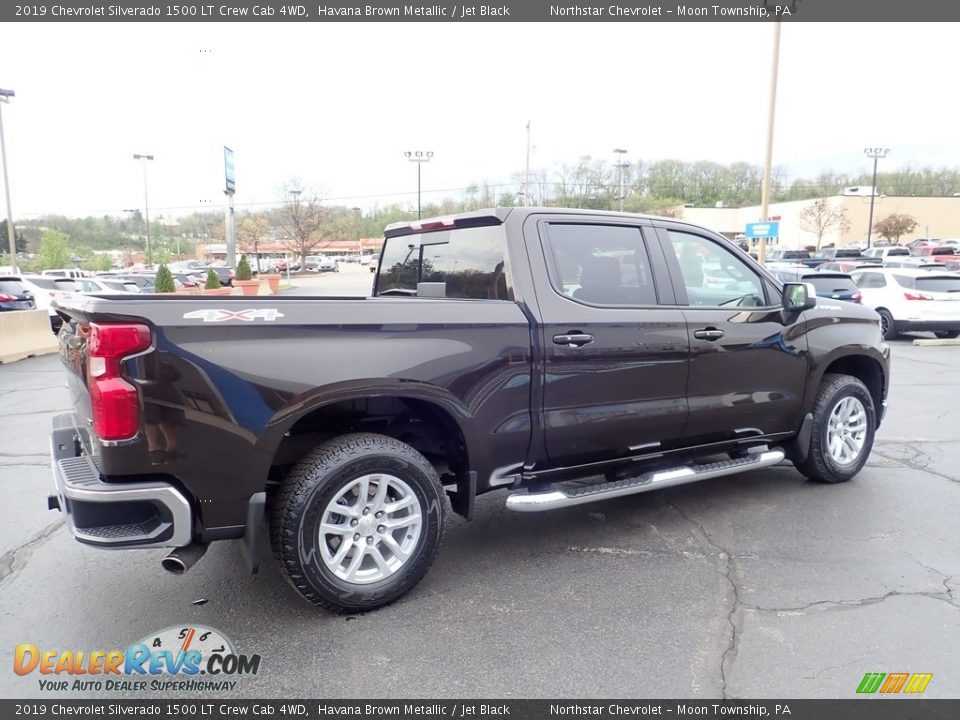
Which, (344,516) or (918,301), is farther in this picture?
(918,301)

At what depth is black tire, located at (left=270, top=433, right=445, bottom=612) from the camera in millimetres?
3062

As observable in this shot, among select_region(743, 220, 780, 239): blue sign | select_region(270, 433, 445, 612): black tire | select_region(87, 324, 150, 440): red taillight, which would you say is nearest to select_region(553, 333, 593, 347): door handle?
select_region(270, 433, 445, 612): black tire

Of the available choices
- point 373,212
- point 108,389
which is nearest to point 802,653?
point 108,389

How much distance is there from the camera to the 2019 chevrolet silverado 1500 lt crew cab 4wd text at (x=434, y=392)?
2812mm

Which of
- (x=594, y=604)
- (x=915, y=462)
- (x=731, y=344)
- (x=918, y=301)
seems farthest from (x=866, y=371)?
(x=918, y=301)

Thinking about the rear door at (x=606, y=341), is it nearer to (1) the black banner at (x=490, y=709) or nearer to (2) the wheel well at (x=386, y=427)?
(2) the wheel well at (x=386, y=427)

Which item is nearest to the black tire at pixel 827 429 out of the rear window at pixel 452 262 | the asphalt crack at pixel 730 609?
the asphalt crack at pixel 730 609

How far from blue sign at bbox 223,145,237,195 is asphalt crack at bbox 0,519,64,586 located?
75.0ft

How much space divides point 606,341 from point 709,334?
0.86 metres

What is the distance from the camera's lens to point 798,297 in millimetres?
4562

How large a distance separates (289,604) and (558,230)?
2.53m

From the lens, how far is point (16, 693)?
270cm

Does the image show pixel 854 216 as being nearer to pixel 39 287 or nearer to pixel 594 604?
pixel 39 287

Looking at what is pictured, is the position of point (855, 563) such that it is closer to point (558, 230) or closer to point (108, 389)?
point (558, 230)
